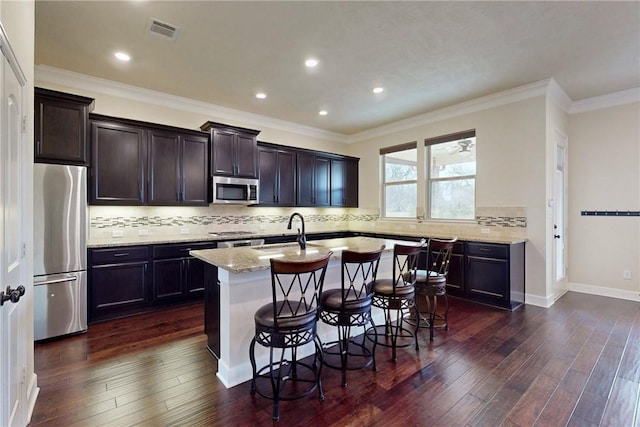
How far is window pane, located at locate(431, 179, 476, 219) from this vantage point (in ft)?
16.0

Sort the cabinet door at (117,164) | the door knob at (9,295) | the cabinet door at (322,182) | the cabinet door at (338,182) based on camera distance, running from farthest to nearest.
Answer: the cabinet door at (338,182) → the cabinet door at (322,182) → the cabinet door at (117,164) → the door knob at (9,295)

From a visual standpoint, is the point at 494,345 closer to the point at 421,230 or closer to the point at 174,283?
the point at 421,230

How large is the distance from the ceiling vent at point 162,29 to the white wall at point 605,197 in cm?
568

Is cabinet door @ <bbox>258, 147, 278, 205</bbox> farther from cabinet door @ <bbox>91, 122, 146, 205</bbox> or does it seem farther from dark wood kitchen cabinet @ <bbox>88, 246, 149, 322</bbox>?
dark wood kitchen cabinet @ <bbox>88, 246, 149, 322</bbox>

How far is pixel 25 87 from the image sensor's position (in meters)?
1.85

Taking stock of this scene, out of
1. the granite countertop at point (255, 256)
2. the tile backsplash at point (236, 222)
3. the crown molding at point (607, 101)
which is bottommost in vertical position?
the granite countertop at point (255, 256)

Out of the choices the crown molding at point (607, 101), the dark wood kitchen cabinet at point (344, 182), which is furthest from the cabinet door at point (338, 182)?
the crown molding at point (607, 101)

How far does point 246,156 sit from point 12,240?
3.47m

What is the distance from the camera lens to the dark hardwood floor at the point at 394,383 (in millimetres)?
1886

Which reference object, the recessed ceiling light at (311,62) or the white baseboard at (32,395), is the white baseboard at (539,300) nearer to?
the recessed ceiling light at (311,62)

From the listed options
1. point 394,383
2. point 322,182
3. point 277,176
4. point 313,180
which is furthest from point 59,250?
point 322,182

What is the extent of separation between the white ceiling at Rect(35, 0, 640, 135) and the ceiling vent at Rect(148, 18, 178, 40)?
0.05m

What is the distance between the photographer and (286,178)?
557 cm

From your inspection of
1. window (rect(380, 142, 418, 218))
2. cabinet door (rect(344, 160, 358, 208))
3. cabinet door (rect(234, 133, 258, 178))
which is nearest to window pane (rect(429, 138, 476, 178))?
window (rect(380, 142, 418, 218))
